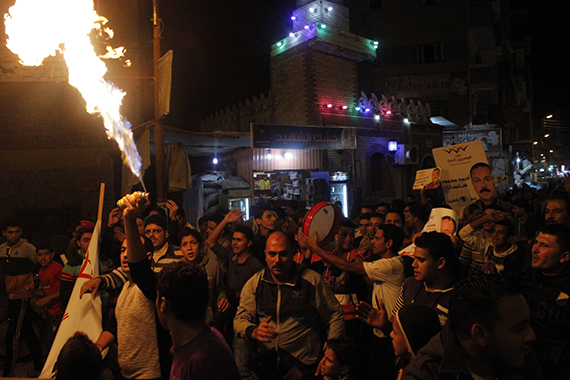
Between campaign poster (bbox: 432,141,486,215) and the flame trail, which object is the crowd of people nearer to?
campaign poster (bbox: 432,141,486,215)

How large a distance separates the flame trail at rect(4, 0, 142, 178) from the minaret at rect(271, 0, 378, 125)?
10743 millimetres

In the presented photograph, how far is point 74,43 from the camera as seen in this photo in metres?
5.16

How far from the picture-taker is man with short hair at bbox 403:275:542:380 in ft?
5.84

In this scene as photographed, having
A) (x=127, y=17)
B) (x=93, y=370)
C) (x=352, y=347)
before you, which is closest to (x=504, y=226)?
(x=352, y=347)

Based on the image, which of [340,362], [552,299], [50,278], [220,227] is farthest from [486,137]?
[50,278]

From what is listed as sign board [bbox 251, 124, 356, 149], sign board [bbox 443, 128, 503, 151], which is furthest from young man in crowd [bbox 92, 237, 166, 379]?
sign board [bbox 443, 128, 503, 151]

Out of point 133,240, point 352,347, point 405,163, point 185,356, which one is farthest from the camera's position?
point 405,163

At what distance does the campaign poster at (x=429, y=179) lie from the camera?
6.85 metres

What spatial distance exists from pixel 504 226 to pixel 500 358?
343cm

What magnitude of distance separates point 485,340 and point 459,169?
18.2ft

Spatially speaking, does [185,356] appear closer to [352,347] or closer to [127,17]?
[352,347]

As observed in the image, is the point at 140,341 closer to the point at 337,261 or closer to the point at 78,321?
the point at 78,321

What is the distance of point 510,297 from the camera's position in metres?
1.82

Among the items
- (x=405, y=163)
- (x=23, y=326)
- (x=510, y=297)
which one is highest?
(x=405, y=163)
